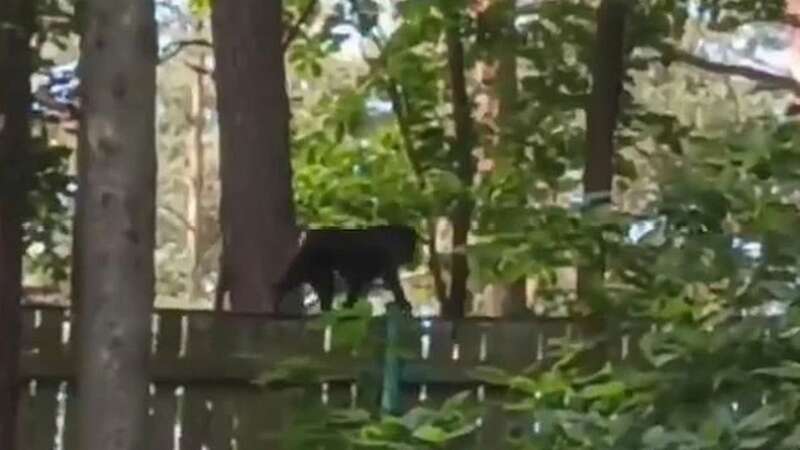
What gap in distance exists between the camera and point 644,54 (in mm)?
5906

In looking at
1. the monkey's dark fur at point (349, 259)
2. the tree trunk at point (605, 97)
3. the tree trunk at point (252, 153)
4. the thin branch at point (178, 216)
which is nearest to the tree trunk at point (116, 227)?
the monkey's dark fur at point (349, 259)

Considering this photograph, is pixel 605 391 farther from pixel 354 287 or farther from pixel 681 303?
pixel 354 287

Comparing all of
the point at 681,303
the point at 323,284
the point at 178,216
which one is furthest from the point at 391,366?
the point at 178,216

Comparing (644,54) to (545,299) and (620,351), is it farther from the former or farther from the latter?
(620,351)

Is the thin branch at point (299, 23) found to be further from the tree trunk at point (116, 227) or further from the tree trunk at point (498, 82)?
the tree trunk at point (116, 227)

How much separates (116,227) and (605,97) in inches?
104

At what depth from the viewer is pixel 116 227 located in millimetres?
3295

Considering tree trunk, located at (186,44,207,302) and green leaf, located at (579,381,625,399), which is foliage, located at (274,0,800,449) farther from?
tree trunk, located at (186,44,207,302)

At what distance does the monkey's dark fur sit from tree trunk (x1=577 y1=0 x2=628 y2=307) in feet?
2.67

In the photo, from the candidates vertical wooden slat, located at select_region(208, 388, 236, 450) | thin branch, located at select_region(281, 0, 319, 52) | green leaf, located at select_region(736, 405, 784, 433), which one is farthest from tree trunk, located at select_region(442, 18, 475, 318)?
green leaf, located at select_region(736, 405, 784, 433)

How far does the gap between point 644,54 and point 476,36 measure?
25.5 inches

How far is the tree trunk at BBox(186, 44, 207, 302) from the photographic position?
1291 cm

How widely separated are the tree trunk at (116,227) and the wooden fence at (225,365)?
4.26 feet

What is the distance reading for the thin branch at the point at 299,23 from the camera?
236 inches
